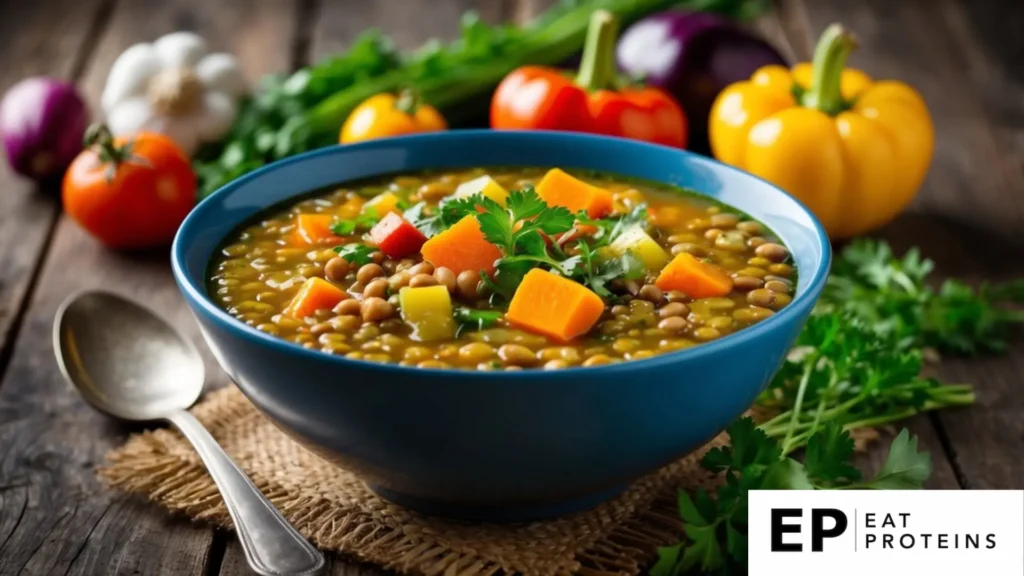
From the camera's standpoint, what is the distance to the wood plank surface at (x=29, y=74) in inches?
151

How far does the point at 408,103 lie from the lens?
430 centimetres

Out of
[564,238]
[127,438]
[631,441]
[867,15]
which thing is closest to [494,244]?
[564,238]

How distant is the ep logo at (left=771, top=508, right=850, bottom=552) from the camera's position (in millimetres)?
2381

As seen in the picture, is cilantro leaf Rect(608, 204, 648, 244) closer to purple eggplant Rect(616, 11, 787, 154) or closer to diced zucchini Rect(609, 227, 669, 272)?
diced zucchini Rect(609, 227, 669, 272)

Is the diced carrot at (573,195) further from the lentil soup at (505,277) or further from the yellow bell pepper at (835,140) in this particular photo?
the yellow bell pepper at (835,140)

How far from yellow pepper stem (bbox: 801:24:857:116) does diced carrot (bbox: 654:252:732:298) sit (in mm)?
1619

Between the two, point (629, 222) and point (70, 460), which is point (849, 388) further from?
point (70, 460)

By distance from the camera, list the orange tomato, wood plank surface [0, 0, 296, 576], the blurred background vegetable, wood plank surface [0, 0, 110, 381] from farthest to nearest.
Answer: the blurred background vegetable
the orange tomato
wood plank surface [0, 0, 110, 381]
wood plank surface [0, 0, 296, 576]

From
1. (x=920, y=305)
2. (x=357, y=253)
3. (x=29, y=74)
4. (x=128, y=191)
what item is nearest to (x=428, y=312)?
(x=357, y=253)

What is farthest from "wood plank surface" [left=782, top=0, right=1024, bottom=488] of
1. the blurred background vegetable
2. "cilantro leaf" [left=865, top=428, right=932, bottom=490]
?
the blurred background vegetable

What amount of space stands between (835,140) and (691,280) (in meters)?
1.54

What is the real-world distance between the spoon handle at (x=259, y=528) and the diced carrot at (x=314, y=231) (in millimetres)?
520

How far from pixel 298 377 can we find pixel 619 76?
2756 millimetres

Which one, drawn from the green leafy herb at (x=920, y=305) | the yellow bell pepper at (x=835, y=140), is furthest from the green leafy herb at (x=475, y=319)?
the yellow bell pepper at (x=835, y=140)
